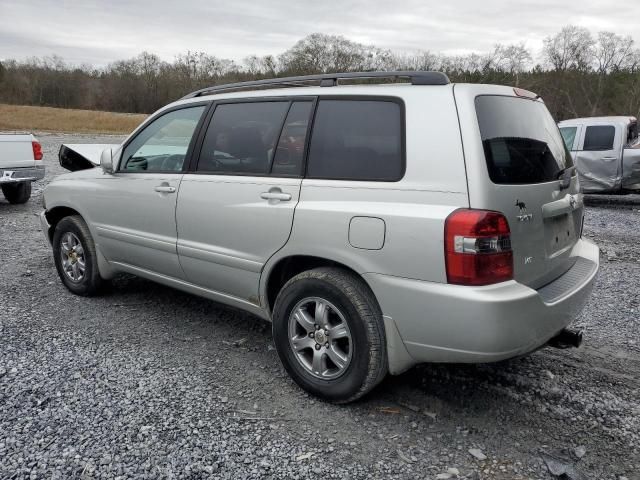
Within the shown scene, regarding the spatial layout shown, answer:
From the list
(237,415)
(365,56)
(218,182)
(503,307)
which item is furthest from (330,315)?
(365,56)

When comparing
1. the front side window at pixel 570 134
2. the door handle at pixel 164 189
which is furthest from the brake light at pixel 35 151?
the front side window at pixel 570 134

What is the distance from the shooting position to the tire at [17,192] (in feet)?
33.4

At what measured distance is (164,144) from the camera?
4199 millimetres

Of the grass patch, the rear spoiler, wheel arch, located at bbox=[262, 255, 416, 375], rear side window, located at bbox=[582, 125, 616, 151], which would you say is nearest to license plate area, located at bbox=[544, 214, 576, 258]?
wheel arch, located at bbox=[262, 255, 416, 375]

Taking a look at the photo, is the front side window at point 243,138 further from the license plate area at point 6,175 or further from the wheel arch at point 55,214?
the license plate area at point 6,175

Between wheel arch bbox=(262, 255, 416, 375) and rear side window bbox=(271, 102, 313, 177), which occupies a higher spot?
rear side window bbox=(271, 102, 313, 177)

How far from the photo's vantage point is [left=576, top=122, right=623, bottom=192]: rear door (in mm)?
10484

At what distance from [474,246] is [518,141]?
765 millimetres

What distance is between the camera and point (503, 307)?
2.48 metres

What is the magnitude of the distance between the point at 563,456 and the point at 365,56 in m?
51.2

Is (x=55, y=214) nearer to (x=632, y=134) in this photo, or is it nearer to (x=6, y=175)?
(x=6, y=175)

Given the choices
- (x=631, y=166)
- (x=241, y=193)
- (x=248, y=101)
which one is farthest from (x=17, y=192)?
(x=631, y=166)

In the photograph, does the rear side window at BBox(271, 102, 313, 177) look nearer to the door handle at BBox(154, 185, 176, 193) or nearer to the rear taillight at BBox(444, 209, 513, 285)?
the door handle at BBox(154, 185, 176, 193)

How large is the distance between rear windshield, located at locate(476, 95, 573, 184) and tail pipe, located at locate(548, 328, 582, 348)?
888mm
